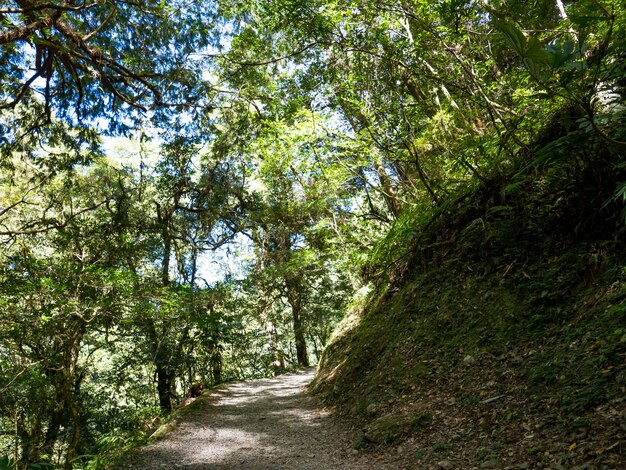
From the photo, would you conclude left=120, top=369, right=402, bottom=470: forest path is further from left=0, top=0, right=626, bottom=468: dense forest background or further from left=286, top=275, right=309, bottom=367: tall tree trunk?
left=286, top=275, right=309, bottom=367: tall tree trunk

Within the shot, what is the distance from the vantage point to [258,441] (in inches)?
208

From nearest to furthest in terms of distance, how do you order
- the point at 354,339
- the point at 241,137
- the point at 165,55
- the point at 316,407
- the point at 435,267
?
the point at 435,267
the point at 316,407
the point at 354,339
the point at 165,55
the point at 241,137

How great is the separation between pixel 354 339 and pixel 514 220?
3.91m

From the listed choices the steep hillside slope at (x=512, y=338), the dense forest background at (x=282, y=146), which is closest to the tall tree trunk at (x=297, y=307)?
the dense forest background at (x=282, y=146)

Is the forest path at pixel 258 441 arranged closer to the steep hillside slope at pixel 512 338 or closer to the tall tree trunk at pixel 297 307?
the steep hillside slope at pixel 512 338

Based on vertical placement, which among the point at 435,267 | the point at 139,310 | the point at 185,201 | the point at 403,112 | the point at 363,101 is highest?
the point at 185,201

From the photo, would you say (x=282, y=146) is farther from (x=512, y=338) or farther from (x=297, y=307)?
(x=297, y=307)

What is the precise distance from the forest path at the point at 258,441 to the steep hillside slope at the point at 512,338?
349 mm

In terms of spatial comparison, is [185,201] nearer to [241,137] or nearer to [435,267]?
[241,137]

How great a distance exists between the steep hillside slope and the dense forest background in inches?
2.3

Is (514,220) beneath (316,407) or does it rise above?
above

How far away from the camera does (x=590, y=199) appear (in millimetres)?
3568

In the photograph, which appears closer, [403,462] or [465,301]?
[403,462]

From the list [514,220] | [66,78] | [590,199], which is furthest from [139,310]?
[590,199]
